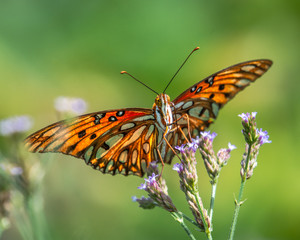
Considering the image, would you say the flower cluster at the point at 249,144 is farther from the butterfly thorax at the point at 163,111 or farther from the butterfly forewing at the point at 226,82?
the butterfly thorax at the point at 163,111

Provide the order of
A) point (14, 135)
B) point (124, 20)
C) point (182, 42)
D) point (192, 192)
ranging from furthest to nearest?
point (124, 20), point (182, 42), point (14, 135), point (192, 192)

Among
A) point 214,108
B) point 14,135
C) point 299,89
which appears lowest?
point 214,108

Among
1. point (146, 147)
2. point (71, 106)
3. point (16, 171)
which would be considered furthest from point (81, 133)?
point (71, 106)

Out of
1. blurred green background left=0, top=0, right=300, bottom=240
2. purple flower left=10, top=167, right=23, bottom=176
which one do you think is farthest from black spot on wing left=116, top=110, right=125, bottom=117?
blurred green background left=0, top=0, right=300, bottom=240

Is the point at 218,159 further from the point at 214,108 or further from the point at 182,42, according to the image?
the point at 182,42

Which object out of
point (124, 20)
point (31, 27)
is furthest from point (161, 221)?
point (31, 27)
